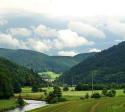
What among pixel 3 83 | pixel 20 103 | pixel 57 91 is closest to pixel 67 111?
pixel 20 103

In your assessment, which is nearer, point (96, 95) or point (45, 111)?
point (45, 111)

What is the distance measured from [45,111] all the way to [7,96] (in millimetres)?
109237

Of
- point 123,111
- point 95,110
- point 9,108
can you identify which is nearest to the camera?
point 123,111

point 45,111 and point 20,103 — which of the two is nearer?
point 45,111

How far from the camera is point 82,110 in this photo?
84.6 m

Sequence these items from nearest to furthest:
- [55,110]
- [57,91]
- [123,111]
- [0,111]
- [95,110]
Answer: [123,111] < [95,110] < [55,110] < [0,111] < [57,91]

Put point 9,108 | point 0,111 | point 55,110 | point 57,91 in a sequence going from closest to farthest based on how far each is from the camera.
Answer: point 55,110
point 0,111
point 9,108
point 57,91

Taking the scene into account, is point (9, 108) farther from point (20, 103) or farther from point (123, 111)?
point (123, 111)

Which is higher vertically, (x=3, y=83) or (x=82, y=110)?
(x=3, y=83)

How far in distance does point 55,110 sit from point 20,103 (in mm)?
82517

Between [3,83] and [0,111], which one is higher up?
[3,83]

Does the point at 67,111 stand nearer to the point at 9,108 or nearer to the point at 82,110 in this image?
the point at 82,110

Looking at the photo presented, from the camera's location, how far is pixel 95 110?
82750 mm

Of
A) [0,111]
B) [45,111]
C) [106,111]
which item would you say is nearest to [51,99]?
[0,111]
